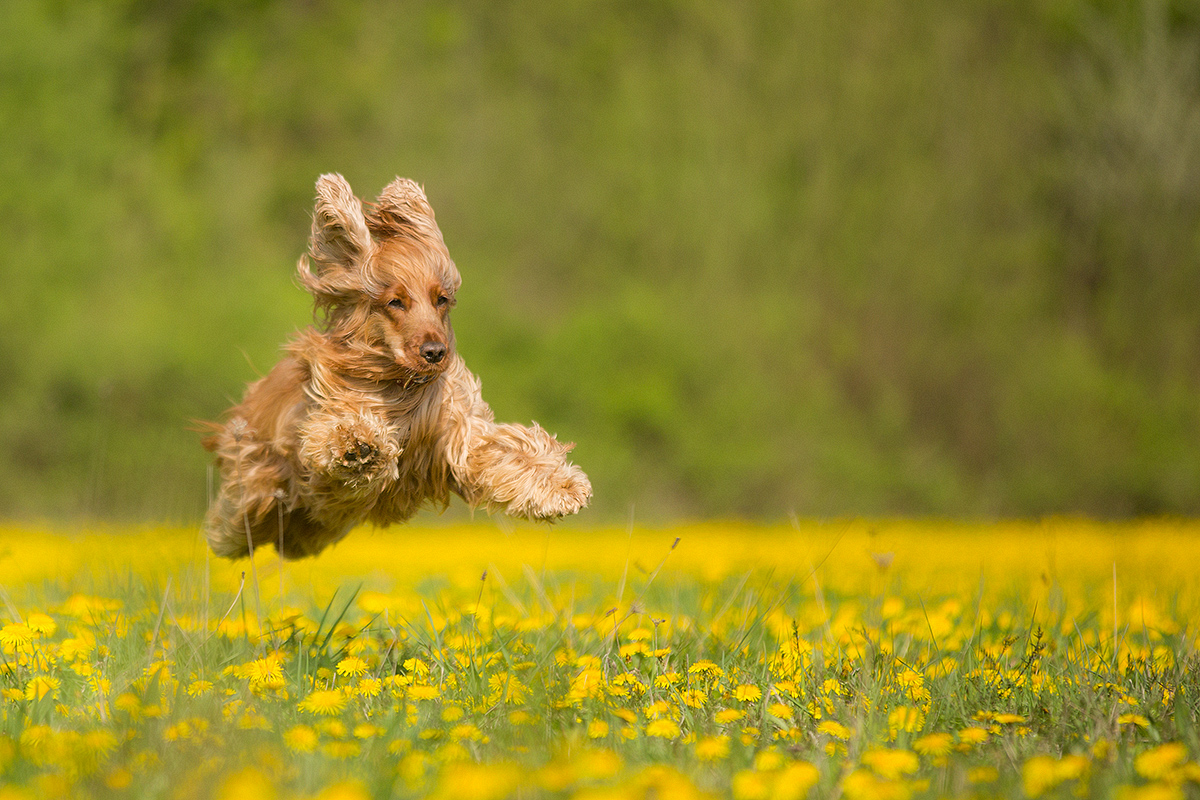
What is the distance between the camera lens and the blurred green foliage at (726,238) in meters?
17.2

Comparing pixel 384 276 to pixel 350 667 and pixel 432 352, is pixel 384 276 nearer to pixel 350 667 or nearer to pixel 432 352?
pixel 432 352

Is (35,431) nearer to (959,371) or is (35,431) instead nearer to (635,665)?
(959,371)

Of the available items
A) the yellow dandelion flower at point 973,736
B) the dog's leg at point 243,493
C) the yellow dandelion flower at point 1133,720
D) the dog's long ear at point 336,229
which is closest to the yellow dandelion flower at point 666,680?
the yellow dandelion flower at point 973,736

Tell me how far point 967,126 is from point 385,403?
1687 cm

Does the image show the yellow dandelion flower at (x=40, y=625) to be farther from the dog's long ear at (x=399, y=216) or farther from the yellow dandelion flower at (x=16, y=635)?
the dog's long ear at (x=399, y=216)

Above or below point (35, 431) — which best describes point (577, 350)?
above

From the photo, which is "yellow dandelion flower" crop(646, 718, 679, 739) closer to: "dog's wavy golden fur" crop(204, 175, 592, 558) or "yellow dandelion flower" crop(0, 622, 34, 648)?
"dog's wavy golden fur" crop(204, 175, 592, 558)

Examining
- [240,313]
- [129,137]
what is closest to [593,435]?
[240,313]

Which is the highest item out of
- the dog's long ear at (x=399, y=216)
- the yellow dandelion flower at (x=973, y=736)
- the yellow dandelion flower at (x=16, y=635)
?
the dog's long ear at (x=399, y=216)

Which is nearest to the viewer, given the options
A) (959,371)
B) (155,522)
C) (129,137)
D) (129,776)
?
(129,776)

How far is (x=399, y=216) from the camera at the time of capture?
13.7 ft

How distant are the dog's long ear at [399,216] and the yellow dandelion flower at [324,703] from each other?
6.09ft

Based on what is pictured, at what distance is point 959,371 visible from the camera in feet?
58.8

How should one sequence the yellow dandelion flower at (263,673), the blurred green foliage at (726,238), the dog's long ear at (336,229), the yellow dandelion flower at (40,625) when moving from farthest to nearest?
the blurred green foliage at (726,238) < the dog's long ear at (336,229) < the yellow dandelion flower at (40,625) < the yellow dandelion flower at (263,673)
